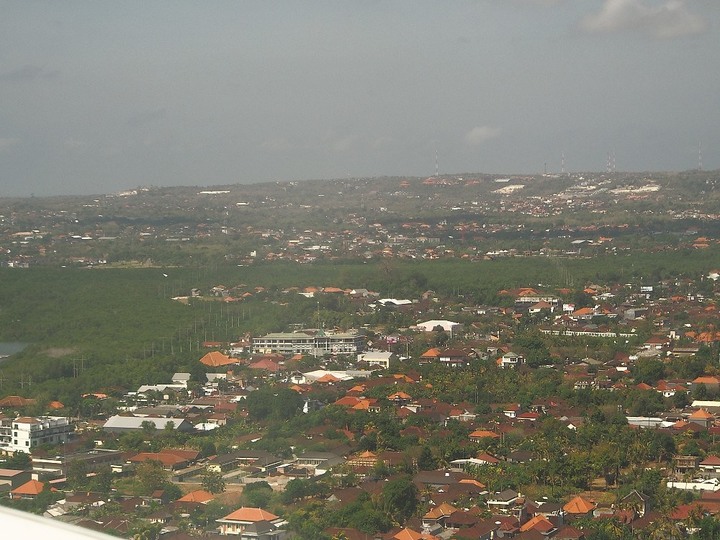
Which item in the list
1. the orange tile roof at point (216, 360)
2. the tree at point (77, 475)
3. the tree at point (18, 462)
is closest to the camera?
the tree at point (77, 475)

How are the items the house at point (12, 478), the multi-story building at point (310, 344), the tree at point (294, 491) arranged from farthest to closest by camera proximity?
1. the multi-story building at point (310, 344)
2. the house at point (12, 478)
3. the tree at point (294, 491)

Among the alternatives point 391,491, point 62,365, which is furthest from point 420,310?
point 391,491

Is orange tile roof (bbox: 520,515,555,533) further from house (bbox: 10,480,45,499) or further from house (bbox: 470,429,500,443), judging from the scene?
house (bbox: 10,480,45,499)

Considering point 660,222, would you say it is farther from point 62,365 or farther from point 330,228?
point 62,365

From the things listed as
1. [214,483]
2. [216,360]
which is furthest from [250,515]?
[216,360]

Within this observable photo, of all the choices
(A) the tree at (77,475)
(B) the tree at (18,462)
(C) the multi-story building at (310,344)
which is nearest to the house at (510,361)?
(C) the multi-story building at (310,344)

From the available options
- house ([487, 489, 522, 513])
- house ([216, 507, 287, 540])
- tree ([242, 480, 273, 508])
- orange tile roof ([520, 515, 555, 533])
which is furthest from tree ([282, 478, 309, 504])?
orange tile roof ([520, 515, 555, 533])

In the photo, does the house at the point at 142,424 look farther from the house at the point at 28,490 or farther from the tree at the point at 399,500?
the tree at the point at 399,500
